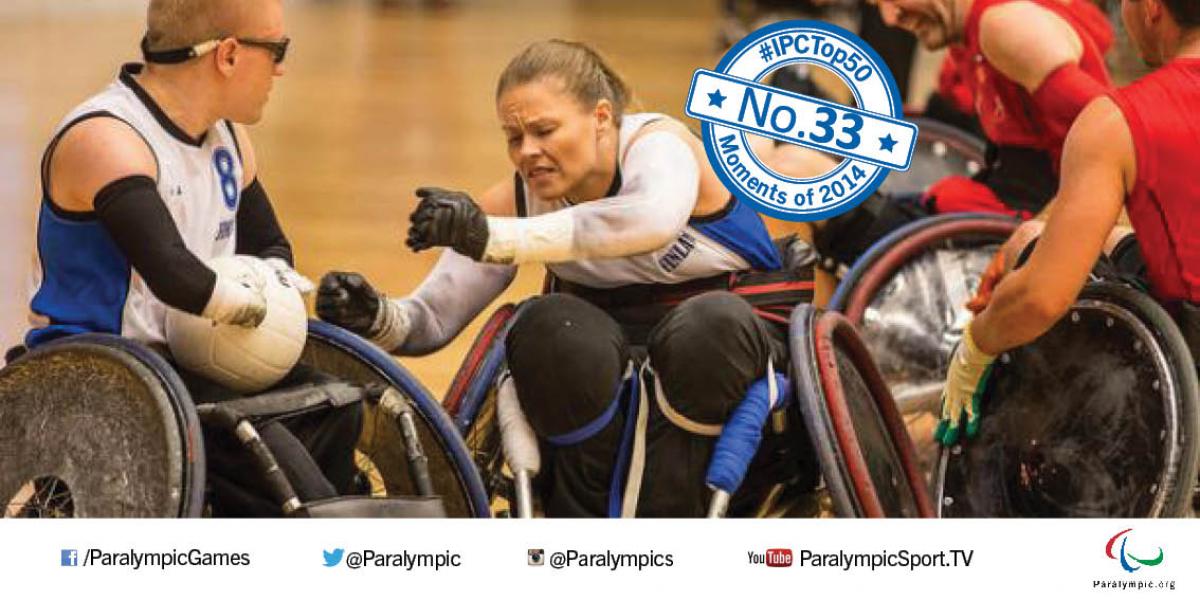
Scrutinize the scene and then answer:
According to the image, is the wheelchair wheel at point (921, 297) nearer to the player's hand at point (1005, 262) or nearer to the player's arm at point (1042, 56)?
the player's arm at point (1042, 56)

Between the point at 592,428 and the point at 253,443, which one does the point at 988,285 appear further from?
the point at 253,443

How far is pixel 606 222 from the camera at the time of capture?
3143 millimetres

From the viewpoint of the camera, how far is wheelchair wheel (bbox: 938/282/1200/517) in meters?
3.06

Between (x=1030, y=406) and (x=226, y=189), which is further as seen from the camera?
(x=1030, y=406)

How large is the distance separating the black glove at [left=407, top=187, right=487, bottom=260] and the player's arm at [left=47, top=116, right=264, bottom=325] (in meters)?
0.29

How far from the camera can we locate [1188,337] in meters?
3.16

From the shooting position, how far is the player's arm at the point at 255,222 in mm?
3191

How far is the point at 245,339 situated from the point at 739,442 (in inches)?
29.0
